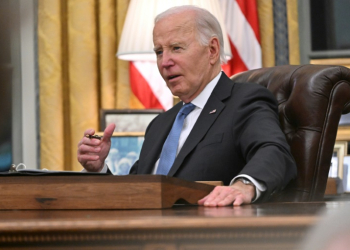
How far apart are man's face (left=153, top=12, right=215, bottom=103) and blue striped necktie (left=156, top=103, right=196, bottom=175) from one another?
0.26 ft

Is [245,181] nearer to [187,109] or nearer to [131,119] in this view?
[187,109]

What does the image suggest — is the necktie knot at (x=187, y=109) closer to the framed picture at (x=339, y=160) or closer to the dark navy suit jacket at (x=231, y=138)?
the dark navy suit jacket at (x=231, y=138)

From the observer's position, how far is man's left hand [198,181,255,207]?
1093 mm

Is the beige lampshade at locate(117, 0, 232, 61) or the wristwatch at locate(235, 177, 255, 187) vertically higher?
the beige lampshade at locate(117, 0, 232, 61)

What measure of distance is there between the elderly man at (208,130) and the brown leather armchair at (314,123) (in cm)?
10

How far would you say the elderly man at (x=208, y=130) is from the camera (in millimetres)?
1381

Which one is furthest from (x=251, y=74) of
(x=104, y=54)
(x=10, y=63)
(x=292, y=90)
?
(x=10, y=63)

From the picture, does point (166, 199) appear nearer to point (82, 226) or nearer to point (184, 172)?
point (82, 226)

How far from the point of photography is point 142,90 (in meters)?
3.29

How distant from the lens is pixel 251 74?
210 centimetres

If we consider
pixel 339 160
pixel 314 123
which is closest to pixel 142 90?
pixel 339 160

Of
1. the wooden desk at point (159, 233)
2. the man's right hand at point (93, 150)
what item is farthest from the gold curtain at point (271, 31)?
the wooden desk at point (159, 233)

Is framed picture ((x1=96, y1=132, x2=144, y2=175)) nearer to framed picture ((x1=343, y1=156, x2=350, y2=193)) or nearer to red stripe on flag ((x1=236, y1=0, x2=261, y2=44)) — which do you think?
red stripe on flag ((x1=236, y1=0, x2=261, y2=44))

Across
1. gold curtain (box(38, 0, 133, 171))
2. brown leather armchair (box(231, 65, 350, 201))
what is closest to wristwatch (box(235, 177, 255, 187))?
brown leather armchair (box(231, 65, 350, 201))
